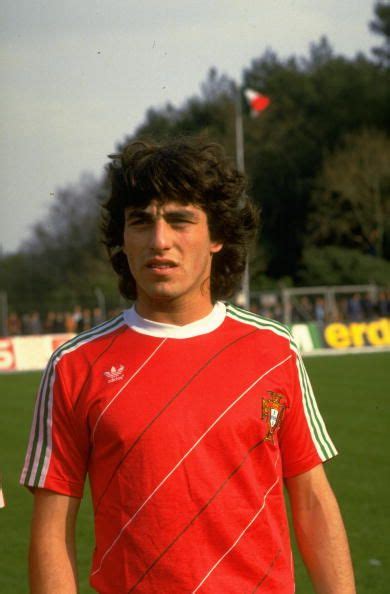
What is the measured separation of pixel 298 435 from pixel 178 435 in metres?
0.43

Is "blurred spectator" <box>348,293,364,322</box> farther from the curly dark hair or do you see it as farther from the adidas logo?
the adidas logo

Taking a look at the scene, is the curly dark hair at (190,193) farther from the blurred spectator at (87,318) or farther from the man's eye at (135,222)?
the blurred spectator at (87,318)

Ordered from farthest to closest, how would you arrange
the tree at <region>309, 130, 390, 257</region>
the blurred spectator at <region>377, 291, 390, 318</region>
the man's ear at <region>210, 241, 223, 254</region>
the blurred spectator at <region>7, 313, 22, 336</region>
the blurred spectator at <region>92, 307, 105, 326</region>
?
1. the tree at <region>309, 130, 390, 257</region>
2. the blurred spectator at <region>377, 291, 390, 318</region>
3. the blurred spectator at <region>92, 307, 105, 326</region>
4. the blurred spectator at <region>7, 313, 22, 336</region>
5. the man's ear at <region>210, 241, 223, 254</region>

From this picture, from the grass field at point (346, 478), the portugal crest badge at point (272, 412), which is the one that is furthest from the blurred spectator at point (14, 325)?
the portugal crest badge at point (272, 412)

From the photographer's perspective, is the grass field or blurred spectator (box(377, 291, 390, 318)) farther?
blurred spectator (box(377, 291, 390, 318))

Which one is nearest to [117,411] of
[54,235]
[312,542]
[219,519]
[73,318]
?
[219,519]

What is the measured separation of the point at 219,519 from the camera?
9.35ft

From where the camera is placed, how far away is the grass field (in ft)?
26.1

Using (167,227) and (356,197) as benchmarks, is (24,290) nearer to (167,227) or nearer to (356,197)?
(356,197)

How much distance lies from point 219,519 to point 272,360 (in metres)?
0.49

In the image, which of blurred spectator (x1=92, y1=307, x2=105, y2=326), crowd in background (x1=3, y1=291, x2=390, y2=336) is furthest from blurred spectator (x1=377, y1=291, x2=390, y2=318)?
blurred spectator (x1=92, y1=307, x2=105, y2=326)

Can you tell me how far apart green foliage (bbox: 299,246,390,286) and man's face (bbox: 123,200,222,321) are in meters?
53.3

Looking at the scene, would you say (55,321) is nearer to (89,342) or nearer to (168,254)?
(89,342)

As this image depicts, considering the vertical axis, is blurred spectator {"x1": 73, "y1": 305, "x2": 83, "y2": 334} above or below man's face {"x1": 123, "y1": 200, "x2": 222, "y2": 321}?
below
